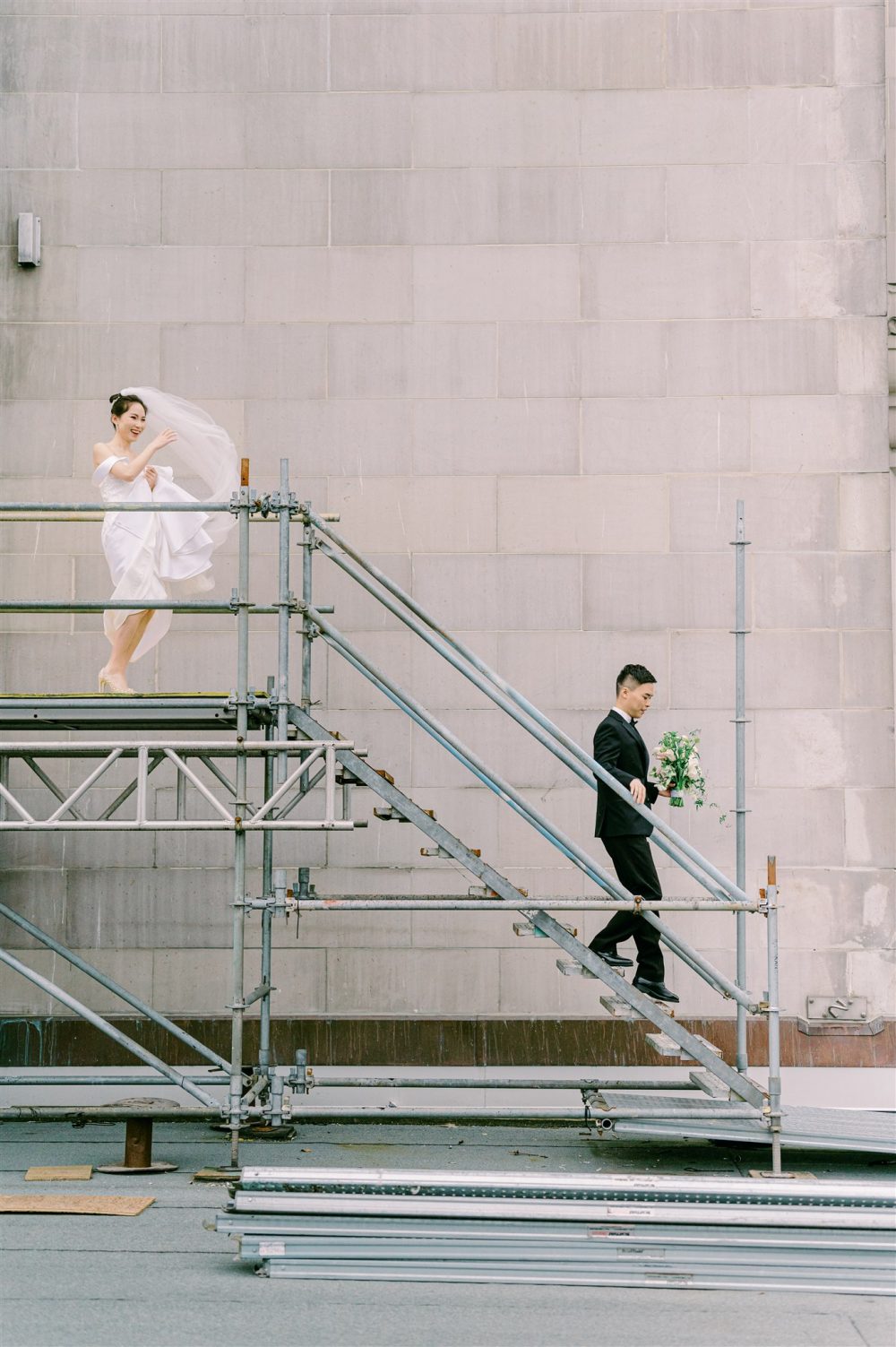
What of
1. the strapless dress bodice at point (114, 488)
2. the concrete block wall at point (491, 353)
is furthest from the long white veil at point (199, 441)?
the concrete block wall at point (491, 353)

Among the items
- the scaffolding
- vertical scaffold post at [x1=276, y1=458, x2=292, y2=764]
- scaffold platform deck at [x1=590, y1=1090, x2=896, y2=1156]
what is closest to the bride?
the scaffolding

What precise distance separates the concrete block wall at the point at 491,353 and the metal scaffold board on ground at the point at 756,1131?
7.59 ft

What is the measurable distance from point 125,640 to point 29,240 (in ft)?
11.1

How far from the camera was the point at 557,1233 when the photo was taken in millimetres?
5645

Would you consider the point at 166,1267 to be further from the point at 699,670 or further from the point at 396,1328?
the point at 699,670

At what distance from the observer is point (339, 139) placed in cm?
940

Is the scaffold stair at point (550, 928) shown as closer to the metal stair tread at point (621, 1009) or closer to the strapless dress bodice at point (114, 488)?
the metal stair tread at point (621, 1009)

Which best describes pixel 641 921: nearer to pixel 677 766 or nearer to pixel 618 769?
pixel 618 769

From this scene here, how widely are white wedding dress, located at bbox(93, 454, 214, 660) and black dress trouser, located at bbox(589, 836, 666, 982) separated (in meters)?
3.01

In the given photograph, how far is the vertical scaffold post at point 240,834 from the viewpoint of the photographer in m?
6.79

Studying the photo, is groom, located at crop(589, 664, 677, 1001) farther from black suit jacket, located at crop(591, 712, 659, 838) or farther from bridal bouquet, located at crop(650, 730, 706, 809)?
bridal bouquet, located at crop(650, 730, 706, 809)

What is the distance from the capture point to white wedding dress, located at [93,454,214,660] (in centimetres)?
763

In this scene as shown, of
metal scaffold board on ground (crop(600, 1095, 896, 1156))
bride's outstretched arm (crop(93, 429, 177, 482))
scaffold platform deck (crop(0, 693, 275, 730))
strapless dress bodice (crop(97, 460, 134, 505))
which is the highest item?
bride's outstretched arm (crop(93, 429, 177, 482))

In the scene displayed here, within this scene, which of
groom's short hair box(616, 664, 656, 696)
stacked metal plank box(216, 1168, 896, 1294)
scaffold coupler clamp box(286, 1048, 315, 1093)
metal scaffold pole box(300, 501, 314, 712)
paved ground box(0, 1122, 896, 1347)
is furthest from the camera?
groom's short hair box(616, 664, 656, 696)
